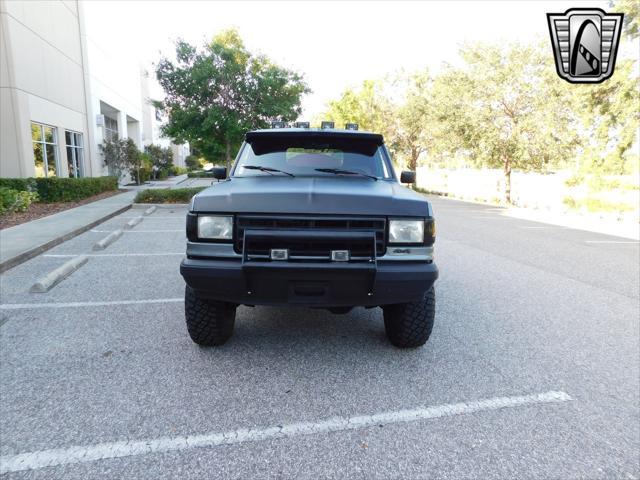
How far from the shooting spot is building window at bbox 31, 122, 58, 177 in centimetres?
1575

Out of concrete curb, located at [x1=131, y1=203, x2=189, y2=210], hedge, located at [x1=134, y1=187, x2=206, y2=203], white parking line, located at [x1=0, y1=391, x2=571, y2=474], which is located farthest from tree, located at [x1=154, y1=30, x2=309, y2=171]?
white parking line, located at [x1=0, y1=391, x2=571, y2=474]

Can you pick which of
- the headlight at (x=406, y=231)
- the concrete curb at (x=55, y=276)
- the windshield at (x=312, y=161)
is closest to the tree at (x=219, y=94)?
the concrete curb at (x=55, y=276)

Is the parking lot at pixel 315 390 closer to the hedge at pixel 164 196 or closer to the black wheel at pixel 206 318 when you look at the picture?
the black wheel at pixel 206 318

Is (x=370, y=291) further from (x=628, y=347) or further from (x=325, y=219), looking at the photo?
(x=628, y=347)

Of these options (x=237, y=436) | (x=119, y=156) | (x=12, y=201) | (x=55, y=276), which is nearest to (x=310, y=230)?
(x=237, y=436)

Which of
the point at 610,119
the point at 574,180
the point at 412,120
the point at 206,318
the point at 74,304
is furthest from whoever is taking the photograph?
the point at 412,120

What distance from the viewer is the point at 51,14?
17.5 meters

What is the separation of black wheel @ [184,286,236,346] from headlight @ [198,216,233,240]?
635mm

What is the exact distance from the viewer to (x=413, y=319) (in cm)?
325

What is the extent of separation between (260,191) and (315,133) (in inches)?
50.2

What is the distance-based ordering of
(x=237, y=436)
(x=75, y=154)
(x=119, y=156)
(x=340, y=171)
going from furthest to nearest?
(x=119, y=156)
(x=75, y=154)
(x=340, y=171)
(x=237, y=436)

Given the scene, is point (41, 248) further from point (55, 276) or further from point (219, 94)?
point (219, 94)

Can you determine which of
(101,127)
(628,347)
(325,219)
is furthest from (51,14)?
(628,347)

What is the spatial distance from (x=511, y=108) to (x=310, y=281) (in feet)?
68.2
